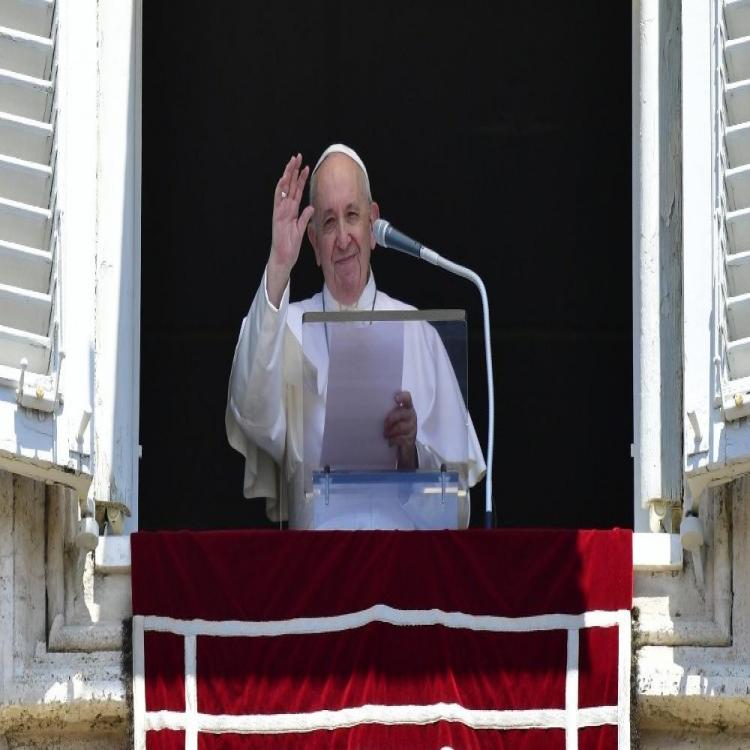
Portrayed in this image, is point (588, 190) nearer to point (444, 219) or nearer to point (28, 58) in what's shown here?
point (444, 219)

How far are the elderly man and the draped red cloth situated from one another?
0.30 m

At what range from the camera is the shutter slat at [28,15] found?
6.92m

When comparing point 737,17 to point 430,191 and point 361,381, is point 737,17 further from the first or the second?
point 430,191

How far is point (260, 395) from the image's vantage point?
7410mm

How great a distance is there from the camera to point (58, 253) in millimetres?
6816

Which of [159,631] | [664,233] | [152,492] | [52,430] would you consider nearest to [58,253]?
[52,430]

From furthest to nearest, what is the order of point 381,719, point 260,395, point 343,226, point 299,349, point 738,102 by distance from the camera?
point 343,226, point 299,349, point 260,395, point 738,102, point 381,719

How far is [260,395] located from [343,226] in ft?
1.99

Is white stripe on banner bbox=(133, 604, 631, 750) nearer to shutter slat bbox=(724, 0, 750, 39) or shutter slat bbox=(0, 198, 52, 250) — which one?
shutter slat bbox=(0, 198, 52, 250)

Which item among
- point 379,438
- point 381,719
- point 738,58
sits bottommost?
point 381,719

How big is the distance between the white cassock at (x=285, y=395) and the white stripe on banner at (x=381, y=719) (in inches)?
30.9

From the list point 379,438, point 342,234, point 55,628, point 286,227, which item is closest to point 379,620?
point 379,438

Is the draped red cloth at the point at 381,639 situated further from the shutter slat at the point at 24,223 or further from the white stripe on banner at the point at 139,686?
the shutter slat at the point at 24,223

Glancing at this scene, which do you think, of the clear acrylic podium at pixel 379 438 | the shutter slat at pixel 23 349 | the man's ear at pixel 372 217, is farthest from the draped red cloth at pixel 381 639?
the man's ear at pixel 372 217
